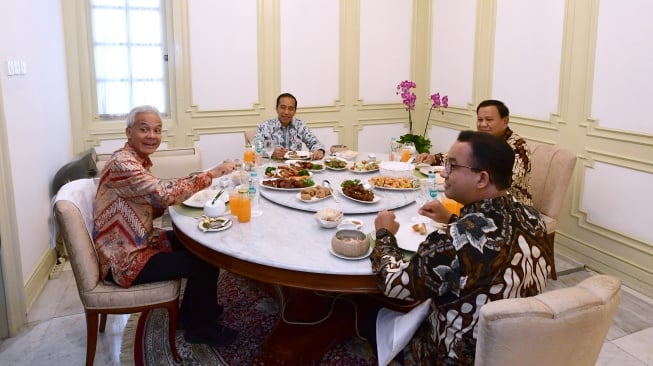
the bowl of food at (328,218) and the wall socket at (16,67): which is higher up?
the wall socket at (16,67)

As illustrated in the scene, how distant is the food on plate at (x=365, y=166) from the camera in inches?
123

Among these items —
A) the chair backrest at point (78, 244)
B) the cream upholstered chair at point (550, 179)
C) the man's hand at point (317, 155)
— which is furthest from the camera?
the man's hand at point (317, 155)

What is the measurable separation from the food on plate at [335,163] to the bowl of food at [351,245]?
4.29ft

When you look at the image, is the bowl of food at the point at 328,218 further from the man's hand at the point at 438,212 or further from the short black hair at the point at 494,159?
the short black hair at the point at 494,159

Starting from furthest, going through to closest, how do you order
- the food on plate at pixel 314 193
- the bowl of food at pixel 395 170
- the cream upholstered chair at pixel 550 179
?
the cream upholstered chair at pixel 550 179 < the bowl of food at pixel 395 170 < the food on plate at pixel 314 193

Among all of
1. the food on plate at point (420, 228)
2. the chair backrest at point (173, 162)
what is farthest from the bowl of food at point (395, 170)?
the chair backrest at point (173, 162)

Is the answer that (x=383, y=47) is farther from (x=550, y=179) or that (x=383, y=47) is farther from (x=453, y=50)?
(x=550, y=179)

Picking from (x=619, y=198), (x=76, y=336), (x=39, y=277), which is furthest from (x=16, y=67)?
(x=619, y=198)

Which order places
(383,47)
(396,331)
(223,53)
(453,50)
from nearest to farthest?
(396,331) → (223,53) → (453,50) → (383,47)

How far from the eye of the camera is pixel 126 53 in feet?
15.1

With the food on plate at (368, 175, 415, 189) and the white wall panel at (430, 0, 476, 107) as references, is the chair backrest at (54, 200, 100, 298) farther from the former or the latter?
the white wall panel at (430, 0, 476, 107)

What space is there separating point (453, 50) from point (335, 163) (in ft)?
8.14

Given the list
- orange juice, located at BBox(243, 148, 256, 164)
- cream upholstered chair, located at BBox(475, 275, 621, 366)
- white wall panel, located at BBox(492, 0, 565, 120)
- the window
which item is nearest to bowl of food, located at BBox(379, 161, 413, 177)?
orange juice, located at BBox(243, 148, 256, 164)

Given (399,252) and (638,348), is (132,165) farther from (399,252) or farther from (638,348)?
(638,348)
